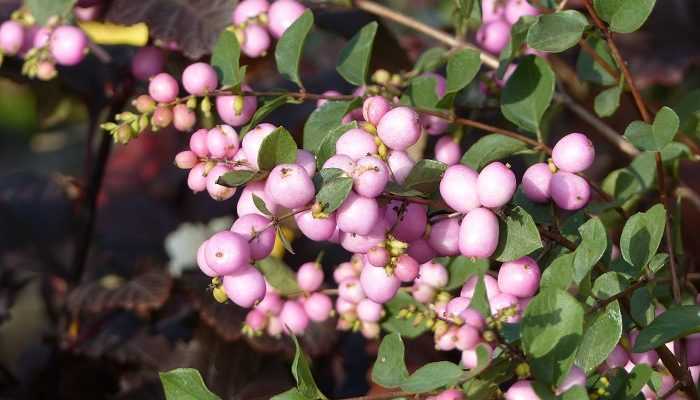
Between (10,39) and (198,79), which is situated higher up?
(198,79)

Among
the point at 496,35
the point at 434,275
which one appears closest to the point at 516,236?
the point at 434,275

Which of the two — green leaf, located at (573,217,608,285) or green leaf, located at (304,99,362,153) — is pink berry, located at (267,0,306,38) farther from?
green leaf, located at (573,217,608,285)

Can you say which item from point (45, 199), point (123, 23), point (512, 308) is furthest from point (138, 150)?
point (512, 308)

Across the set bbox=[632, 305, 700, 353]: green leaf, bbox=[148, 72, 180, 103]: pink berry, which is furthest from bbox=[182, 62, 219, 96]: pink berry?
bbox=[632, 305, 700, 353]: green leaf

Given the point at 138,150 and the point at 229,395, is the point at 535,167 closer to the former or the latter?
the point at 229,395

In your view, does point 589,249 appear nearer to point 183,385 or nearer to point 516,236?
point 516,236

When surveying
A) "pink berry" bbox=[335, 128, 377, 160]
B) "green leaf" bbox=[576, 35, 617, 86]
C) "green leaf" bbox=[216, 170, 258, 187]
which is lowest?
"green leaf" bbox=[576, 35, 617, 86]

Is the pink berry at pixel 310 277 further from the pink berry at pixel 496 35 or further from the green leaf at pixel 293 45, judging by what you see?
the pink berry at pixel 496 35
